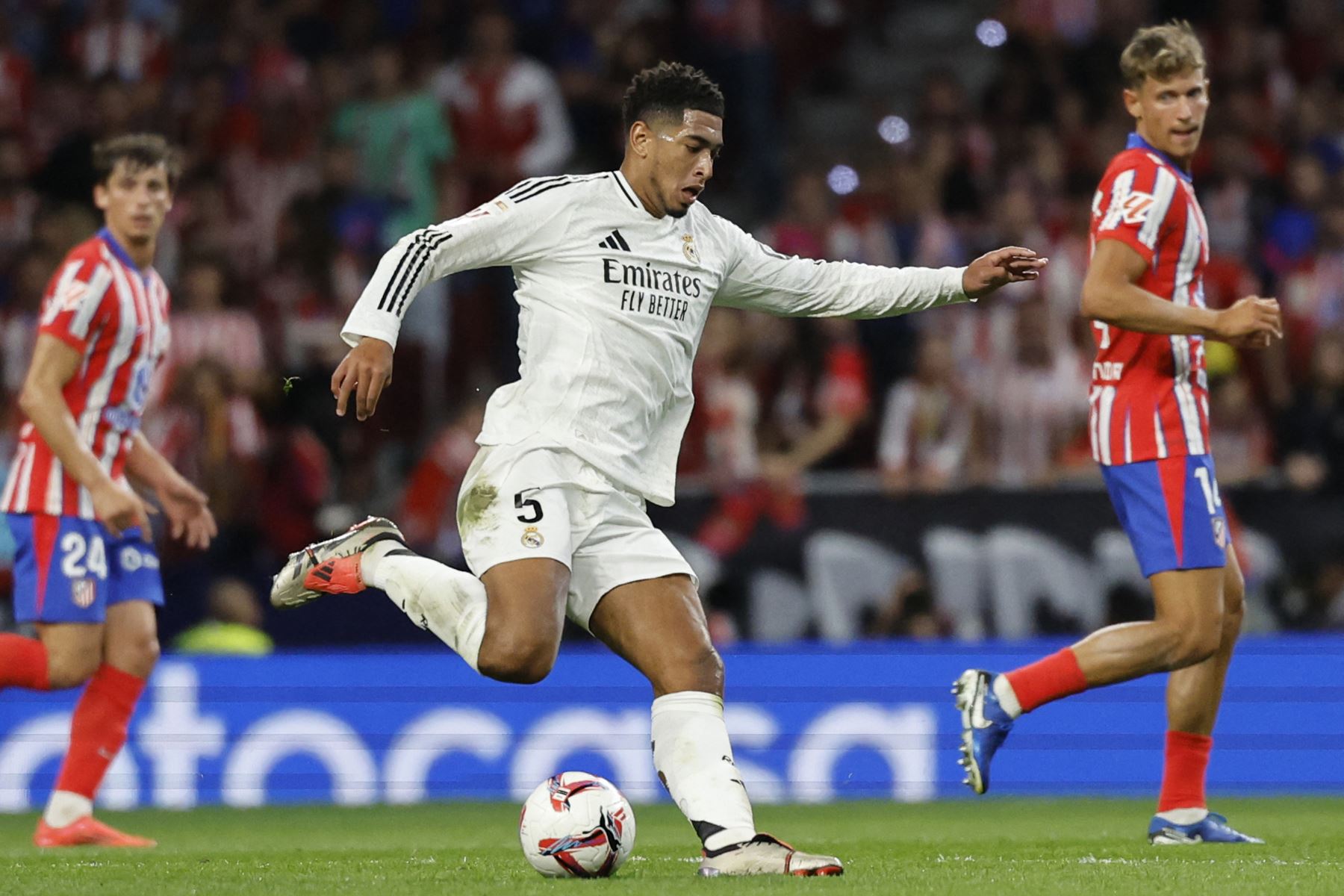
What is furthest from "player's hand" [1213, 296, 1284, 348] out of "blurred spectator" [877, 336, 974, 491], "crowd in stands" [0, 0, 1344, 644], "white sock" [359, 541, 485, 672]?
"blurred spectator" [877, 336, 974, 491]

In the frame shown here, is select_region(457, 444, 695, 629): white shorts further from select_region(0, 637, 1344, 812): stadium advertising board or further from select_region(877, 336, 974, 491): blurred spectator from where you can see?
select_region(877, 336, 974, 491): blurred spectator

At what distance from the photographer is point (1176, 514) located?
634cm

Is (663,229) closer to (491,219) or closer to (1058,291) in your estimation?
(491,219)

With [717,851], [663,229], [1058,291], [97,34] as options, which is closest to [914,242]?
[1058,291]

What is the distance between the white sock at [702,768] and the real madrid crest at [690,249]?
1.25 meters

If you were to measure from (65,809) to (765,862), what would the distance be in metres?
3.04

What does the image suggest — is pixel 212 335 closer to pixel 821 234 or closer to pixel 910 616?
pixel 821 234

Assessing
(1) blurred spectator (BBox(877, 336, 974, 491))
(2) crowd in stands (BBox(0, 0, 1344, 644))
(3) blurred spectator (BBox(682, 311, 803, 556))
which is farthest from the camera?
(2) crowd in stands (BBox(0, 0, 1344, 644))

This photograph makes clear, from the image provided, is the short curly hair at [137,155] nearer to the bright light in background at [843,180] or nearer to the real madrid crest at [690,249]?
the real madrid crest at [690,249]

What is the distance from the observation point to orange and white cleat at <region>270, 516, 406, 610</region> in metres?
6.11

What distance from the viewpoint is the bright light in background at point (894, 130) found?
48.0ft

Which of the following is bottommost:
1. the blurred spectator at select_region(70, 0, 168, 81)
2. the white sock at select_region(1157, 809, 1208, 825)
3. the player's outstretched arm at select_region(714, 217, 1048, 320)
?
the white sock at select_region(1157, 809, 1208, 825)

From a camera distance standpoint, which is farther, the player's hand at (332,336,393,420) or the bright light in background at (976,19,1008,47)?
the bright light in background at (976,19,1008,47)

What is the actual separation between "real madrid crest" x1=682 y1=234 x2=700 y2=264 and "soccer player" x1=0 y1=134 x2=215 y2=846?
2.25 metres
